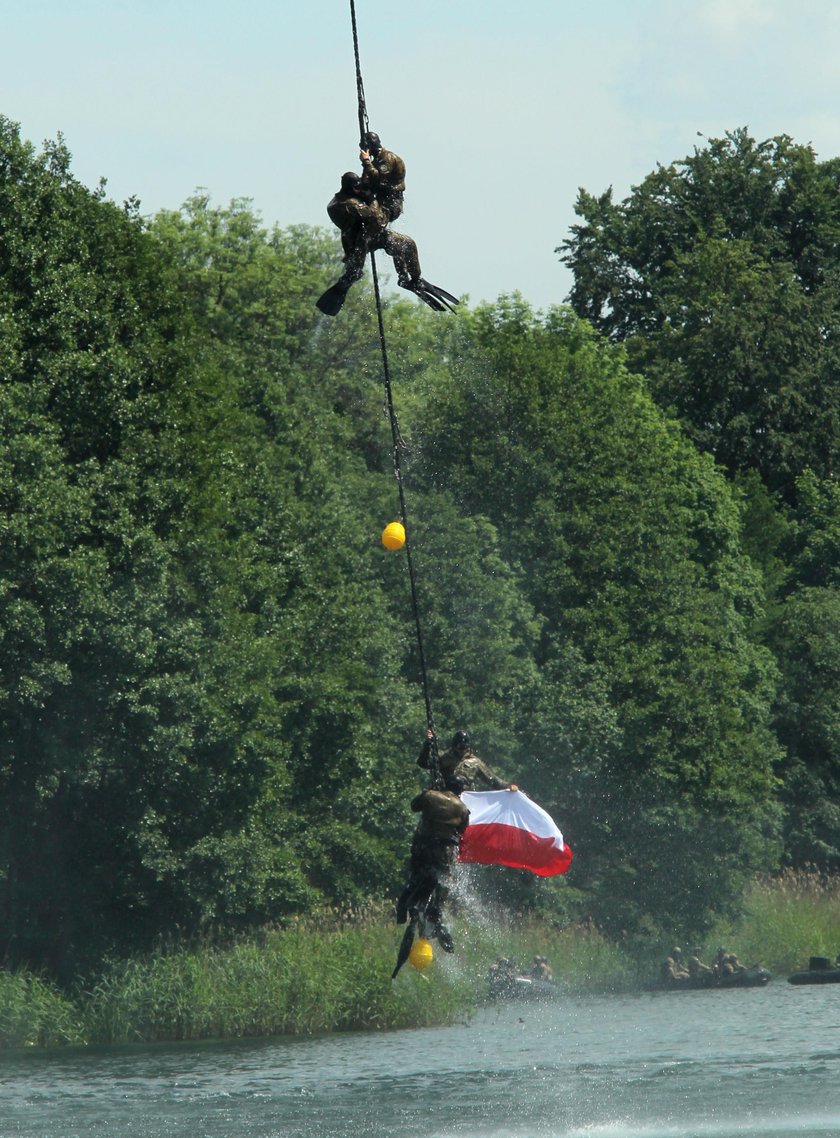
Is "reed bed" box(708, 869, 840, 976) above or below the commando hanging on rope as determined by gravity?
below

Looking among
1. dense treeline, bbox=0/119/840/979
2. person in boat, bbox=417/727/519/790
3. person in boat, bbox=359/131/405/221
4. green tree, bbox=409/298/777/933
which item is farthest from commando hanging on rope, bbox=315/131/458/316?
green tree, bbox=409/298/777/933

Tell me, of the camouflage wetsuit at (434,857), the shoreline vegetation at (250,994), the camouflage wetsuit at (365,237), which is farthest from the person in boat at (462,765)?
the shoreline vegetation at (250,994)

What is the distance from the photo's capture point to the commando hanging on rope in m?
15.7

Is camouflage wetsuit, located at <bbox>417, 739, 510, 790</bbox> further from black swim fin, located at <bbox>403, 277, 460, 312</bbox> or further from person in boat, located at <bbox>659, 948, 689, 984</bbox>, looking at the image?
person in boat, located at <bbox>659, 948, 689, 984</bbox>

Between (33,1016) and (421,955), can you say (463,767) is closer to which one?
(421,955)

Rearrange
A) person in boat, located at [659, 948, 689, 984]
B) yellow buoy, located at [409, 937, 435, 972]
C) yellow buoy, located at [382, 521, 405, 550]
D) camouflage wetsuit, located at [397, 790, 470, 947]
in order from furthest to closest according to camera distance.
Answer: person in boat, located at [659, 948, 689, 984]
camouflage wetsuit, located at [397, 790, 470, 947]
yellow buoy, located at [409, 937, 435, 972]
yellow buoy, located at [382, 521, 405, 550]

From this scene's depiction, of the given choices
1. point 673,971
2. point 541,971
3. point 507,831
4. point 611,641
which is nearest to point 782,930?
point 673,971

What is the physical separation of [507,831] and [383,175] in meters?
9.11

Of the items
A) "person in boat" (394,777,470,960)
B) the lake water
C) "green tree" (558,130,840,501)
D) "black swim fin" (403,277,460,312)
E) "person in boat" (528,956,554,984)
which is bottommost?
the lake water

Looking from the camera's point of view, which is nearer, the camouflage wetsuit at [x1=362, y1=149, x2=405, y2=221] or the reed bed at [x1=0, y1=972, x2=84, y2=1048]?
the camouflage wetsuit at [x1=362, y1=149, x2=405, y2=221]

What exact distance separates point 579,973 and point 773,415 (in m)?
25.5

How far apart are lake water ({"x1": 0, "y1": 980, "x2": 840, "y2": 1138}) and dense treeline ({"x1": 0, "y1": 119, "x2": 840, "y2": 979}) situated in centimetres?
412

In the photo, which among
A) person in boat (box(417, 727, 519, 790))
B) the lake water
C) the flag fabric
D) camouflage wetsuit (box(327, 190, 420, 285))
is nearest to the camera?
camouflage wetsuit (box(327, 190, 420, 285))

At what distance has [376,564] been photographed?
4584 centimetres
